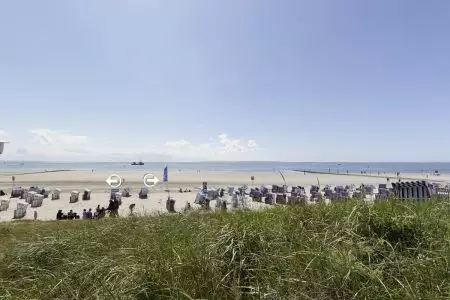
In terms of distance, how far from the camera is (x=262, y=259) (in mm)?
3471

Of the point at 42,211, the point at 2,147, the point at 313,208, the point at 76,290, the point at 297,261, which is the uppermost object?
the point at 2,147

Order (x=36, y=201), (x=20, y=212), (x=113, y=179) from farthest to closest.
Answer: (x=36, y=201), (x=113, y=179), (x=20, y=212)

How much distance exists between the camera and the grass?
2889mm

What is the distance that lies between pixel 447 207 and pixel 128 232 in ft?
16.7

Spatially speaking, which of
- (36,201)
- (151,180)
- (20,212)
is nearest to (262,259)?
(151,180)

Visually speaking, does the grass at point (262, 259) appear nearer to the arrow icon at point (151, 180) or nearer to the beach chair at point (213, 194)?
the arrow icon at point (151, 180)

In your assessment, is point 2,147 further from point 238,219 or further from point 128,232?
point 238,219

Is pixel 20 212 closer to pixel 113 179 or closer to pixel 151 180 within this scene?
pixel 113 179

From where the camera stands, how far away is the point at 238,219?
14.8 ft

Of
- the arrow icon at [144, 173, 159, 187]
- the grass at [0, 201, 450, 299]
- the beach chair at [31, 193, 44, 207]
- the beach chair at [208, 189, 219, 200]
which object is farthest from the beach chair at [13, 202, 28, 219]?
the grass at [0, 201, 450, 299]

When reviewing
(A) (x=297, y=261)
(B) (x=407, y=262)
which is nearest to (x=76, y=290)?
(A) (x=297, y=261)

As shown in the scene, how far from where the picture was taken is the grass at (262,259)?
2.89 m

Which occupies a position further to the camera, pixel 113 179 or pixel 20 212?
pixel 113 179

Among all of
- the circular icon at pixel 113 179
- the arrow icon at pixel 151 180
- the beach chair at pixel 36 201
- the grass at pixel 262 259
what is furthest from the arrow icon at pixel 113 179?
the grass at pixel 262 259
